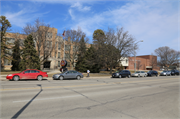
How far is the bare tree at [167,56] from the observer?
68.7 meters

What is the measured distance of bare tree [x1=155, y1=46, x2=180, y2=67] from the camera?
6869cm

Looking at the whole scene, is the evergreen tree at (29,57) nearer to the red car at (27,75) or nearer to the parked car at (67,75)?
the red car at (27,75)

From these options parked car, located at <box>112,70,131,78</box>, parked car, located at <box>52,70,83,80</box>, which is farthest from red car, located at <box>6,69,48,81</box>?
parked car, located at <box>112,70,131,78</box>

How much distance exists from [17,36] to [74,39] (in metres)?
17.1

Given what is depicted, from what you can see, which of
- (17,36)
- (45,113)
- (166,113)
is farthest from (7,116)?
(17,36)

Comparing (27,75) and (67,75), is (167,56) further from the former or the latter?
(27,75)

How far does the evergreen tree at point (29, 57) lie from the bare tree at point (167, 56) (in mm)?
65760

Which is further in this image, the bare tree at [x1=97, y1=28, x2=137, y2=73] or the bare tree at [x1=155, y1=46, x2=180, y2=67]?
the bare tree at [x1=155, y1=46, x2=180, y2=67]

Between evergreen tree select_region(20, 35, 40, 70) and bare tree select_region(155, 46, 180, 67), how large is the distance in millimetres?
65760

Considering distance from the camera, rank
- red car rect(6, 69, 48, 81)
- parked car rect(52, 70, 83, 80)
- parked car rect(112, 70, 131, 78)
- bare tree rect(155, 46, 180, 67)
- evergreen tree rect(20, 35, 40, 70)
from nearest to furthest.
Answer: red car rect(6, 69, 48, 81) < parked car rect(52, 70, 83, 80) < parked car rect(112, 70, 131, 78) < evergreen tree rect(20, 35, 40, 70) < bare tree rect(155, 46, 180, 67)

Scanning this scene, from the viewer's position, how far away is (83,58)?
137 ft

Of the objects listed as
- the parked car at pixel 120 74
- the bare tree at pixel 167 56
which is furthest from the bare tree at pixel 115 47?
the bare tree at pixel 167 56

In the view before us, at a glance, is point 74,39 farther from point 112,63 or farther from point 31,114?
point 31,114

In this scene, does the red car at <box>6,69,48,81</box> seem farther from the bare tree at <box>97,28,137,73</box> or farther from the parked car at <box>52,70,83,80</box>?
the bare tree at <box>97,28,137,73</box>
